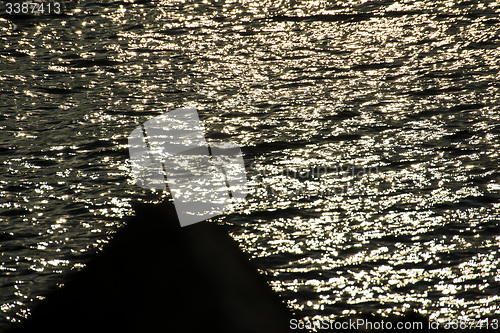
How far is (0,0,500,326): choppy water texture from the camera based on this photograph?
1.26 metres

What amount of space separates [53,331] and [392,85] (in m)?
1.38

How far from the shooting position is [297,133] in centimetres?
181

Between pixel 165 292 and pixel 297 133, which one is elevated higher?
pixel 297 133

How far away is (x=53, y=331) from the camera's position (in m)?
1.12

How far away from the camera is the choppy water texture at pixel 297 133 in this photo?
1261 millimetres

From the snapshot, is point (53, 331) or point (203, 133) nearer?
point (53, 331)

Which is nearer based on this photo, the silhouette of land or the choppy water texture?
the silhouette of land

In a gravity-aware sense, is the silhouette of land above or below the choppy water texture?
below

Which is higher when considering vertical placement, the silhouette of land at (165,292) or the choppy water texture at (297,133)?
the choppy water texture at (297,133)

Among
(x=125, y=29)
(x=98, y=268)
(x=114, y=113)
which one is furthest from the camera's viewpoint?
(x=125, y=29)

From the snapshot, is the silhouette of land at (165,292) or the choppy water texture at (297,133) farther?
the choppy water texture at (297,133)

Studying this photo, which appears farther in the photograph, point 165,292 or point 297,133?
point 297,133

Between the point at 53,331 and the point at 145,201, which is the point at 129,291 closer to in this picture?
the point at 53,331

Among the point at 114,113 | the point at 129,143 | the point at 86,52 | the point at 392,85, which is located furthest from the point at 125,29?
the point at 392,85
